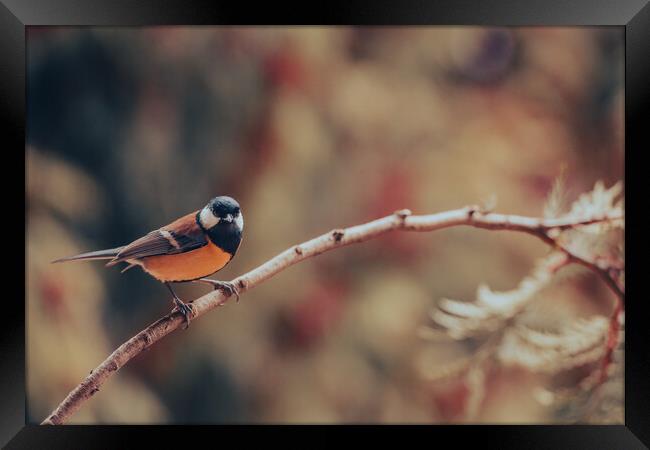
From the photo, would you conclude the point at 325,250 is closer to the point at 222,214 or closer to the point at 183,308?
the point at 222,214

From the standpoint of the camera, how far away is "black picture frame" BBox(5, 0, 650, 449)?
1.66 meters

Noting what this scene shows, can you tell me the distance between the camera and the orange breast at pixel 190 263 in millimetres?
1551

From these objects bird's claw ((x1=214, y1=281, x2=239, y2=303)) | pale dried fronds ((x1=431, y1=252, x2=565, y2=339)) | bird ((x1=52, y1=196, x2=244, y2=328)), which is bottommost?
pale dried fronds ((x1=431, y1=252, x2=565, y2=339))

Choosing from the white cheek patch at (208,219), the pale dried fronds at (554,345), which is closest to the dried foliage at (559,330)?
the pale dried fronds at (554,345)

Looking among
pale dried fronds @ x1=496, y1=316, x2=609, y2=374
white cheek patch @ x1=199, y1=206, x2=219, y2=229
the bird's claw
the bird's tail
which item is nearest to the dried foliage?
pale dried fronds @ x1=496, y1=316, x2=609, y2=374

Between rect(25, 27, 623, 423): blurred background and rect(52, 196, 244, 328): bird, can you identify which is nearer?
rect(52, 196, 244, 328): bird

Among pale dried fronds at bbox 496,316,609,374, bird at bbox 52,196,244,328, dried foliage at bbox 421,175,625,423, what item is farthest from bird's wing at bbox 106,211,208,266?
pale dried fronds at bbox 496,316,609,374

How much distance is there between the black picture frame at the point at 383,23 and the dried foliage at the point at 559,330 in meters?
0.04

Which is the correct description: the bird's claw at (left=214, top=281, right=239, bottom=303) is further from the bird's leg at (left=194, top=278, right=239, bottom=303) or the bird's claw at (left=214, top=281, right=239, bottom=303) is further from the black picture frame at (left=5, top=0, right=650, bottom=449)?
the black picture frame at (left=5, top=0, right=650, bottom=449)

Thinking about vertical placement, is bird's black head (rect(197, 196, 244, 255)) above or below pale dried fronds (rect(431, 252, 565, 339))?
above

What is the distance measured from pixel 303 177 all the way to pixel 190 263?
13.6 inches

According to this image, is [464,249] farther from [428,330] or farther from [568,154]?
[568,154]

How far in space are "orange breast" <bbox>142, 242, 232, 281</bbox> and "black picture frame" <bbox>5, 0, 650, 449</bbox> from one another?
1.23 ft

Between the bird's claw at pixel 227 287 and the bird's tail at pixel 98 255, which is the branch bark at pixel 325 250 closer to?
the bird's claw at pixel 227 287
